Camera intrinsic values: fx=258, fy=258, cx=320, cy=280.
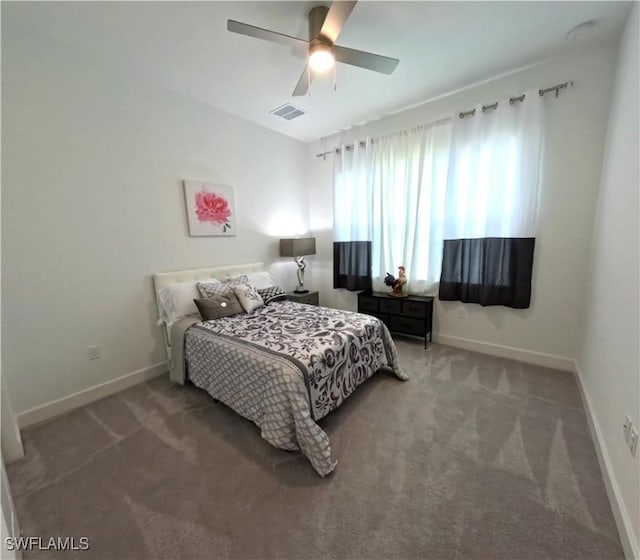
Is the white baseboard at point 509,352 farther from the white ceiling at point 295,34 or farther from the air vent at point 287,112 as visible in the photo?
the air vent at point 287,112

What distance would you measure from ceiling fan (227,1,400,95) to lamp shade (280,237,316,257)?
2020 millimetres

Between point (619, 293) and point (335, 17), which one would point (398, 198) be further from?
point (619, 293)

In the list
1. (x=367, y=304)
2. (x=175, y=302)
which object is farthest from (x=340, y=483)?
(x=367, y=304)

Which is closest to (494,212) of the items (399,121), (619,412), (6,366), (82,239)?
(399,121)

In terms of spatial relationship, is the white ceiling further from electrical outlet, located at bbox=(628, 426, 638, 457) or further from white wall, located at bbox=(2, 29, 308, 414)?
electrical outlet, located at bbox=(628, 426, 638, 457)

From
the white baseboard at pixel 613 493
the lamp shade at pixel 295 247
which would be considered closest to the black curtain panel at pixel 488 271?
the white baseboard at pixel 613 493

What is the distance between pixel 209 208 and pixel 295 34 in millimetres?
1806

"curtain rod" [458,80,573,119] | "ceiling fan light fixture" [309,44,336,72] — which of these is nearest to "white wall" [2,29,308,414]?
"ceiling fan light fixture" [309,44,336,72]

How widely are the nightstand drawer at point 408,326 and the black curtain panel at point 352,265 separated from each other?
2.07 feet

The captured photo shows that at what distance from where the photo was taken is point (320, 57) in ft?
5.69

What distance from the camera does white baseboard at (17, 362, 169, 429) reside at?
6.45ft

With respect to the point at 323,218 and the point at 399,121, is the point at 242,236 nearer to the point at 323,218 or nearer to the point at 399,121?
the point at 323,218

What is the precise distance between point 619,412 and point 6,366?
12.8 feet

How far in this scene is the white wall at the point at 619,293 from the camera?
1243 mm
